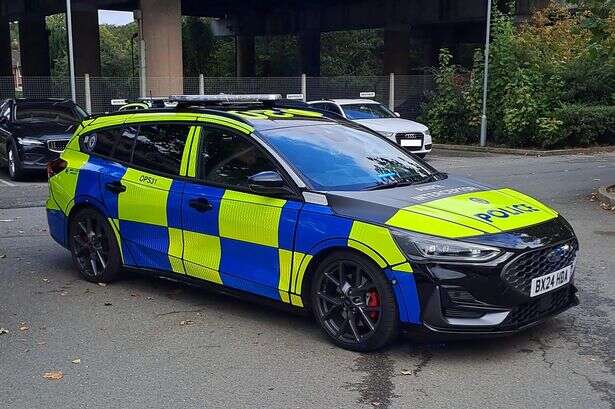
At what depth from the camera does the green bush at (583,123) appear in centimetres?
2109

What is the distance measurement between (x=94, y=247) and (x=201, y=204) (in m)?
1.65

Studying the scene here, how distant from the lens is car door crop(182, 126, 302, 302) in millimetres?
5113

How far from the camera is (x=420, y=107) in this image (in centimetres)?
2577

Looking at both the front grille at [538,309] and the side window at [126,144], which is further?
the side window at [126,144]

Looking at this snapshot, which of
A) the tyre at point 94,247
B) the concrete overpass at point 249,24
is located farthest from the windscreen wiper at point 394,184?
the concrete overpass at point 249,24

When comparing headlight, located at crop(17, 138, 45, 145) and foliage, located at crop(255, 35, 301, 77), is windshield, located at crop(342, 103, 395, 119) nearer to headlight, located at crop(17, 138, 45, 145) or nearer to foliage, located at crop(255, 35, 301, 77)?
headlight, located at crop(17, 138, 45, 145)

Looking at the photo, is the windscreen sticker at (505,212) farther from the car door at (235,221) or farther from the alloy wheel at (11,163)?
the alloy wheel at (11,163)

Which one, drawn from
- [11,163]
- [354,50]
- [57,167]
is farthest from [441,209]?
[354,50]

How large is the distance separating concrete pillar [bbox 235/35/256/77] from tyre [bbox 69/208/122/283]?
40.0m

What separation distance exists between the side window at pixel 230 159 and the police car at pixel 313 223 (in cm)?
1

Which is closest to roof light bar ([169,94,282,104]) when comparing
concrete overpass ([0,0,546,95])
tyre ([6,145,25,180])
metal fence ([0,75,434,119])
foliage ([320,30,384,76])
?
tyre ([6,145,25,180])

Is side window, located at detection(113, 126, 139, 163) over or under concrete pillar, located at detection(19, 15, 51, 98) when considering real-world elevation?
under

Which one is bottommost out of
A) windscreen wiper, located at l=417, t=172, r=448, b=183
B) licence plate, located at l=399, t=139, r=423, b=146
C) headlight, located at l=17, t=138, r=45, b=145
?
licence plate, located at l=399, t=139, r=423, b=146

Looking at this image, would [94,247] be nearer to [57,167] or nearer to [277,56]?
[57,167]
